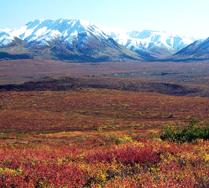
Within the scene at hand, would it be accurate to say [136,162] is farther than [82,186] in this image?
Yes

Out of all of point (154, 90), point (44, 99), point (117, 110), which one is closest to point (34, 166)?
point (117, 110)

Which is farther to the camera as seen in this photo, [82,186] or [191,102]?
[191,102]

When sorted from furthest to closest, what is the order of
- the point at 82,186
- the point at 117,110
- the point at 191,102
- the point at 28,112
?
the point at 191,102 → the point at 117,110 → the point at 28,112 → the point at 82,186

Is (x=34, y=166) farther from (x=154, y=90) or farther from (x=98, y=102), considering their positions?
(x=154, y=90)

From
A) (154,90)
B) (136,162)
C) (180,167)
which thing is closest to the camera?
(180,167)

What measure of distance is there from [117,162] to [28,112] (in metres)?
73.5

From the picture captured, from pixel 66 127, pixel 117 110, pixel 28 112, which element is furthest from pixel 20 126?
pixel 117 110

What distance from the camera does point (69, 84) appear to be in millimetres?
145000

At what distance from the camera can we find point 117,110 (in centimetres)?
9225

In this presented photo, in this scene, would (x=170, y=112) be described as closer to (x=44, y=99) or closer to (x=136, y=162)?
(x=44, y=99)

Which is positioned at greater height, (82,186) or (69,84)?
(82,186)

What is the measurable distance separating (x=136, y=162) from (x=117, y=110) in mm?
78969

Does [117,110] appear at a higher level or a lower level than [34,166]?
lower

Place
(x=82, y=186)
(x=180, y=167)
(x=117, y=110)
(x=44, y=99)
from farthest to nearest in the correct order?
1. (x=44, y=99)
2. (x=117, y=110)
3. (x=180, y=167)
4. (x=82, y=186)
